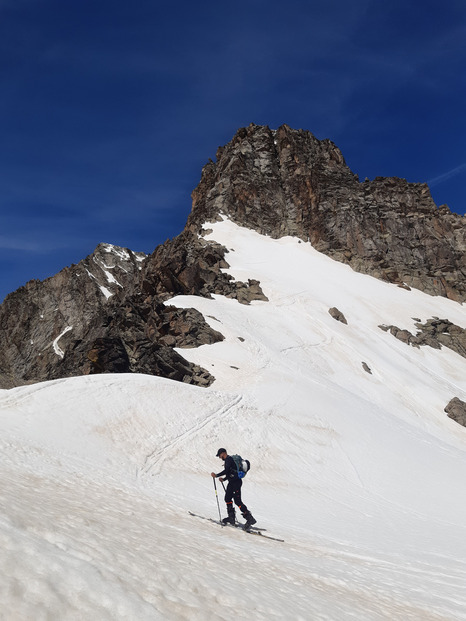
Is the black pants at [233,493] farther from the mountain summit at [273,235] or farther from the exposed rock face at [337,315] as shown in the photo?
the mountain summit at [273,235]

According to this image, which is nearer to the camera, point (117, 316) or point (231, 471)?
point (231, 471)

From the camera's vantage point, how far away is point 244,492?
14.7 meters

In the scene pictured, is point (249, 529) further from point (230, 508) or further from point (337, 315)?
point (337, 315)

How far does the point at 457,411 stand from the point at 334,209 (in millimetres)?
59176

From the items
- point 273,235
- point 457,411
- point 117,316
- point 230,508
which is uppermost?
point 273,235

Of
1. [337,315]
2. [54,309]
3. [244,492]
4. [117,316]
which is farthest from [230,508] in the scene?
[54,309]

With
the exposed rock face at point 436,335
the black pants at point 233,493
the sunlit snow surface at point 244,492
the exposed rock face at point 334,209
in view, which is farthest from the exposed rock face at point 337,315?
the black pants at point 233,493

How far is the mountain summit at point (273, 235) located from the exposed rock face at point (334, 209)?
0.22 metres

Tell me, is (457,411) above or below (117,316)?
below

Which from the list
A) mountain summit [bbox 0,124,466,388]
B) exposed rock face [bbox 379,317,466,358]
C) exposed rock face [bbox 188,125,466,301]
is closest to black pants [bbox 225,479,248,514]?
mountain summit [bbox 0,124,466,388]

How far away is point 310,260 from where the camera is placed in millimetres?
75688

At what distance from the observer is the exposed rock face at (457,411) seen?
35562 mm

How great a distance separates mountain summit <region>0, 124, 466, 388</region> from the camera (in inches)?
3044

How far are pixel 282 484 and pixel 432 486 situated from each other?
7.63 m
